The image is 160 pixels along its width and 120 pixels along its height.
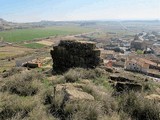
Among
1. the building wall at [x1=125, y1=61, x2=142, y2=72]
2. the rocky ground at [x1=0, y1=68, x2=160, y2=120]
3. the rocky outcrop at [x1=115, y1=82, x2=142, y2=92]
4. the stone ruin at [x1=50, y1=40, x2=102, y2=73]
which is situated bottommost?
the building wall at [x1=125, y1=61, x2=142, y2=72]

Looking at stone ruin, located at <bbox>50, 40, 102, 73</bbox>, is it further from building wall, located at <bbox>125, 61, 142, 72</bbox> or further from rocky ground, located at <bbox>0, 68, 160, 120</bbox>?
building wall, located at <bbox>125, 61, 142, 72</bbox>

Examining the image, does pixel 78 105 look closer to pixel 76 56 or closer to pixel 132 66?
pixel 76 56

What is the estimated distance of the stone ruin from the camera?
14.9m

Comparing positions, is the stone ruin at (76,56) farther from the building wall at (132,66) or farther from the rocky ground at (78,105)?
the building wall at (132,66)

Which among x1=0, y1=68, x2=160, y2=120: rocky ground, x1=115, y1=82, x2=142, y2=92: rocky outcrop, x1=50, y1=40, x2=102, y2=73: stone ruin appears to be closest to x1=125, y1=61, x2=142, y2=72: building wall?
x1=50, y1=40, x2=102, y2=73: stone ruin

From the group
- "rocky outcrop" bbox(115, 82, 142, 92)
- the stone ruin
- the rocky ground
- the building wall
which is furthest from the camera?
the building wall

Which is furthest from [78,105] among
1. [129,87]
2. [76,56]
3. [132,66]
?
[132,66]

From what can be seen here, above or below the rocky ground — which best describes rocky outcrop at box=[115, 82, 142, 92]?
below

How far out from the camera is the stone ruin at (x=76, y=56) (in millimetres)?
14945

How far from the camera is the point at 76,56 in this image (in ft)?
49.5

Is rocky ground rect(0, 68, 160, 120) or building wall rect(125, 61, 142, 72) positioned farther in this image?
building wall rect(125, 61, 142, 72)

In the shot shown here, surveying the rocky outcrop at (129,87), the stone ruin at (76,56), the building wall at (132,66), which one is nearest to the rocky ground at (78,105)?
the rocky outcrop at (129,87)

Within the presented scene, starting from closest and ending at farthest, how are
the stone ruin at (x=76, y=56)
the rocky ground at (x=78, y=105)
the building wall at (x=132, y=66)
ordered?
the rocky ground at (x=78, y=105) → the stone ruin at (x=76, y=56) → the building wall at (x=132, y=66)

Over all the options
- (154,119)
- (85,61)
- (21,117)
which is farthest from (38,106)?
(85,61)
